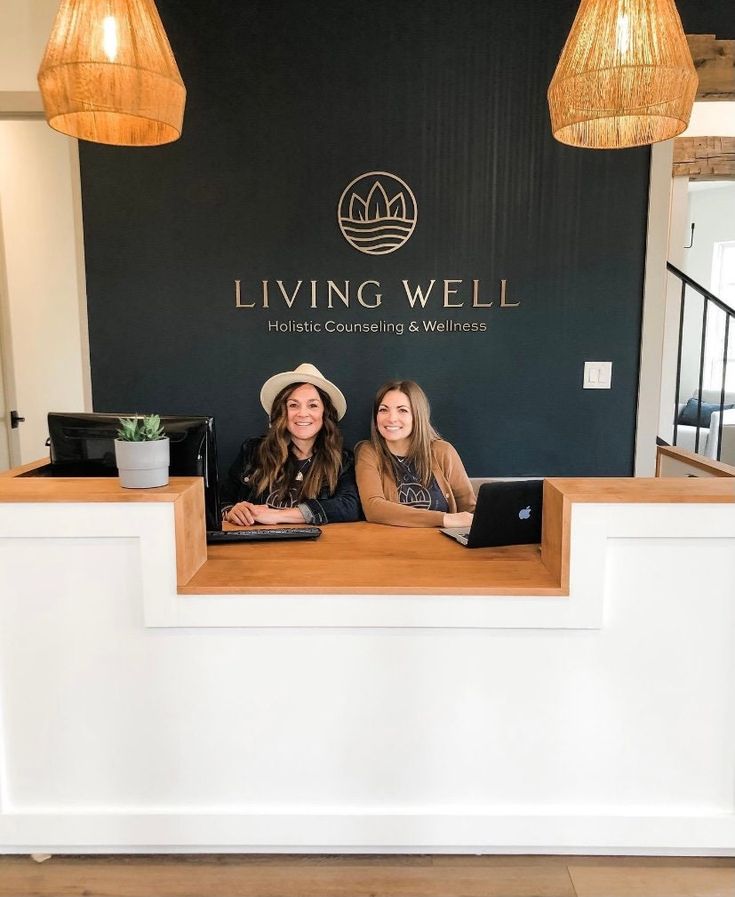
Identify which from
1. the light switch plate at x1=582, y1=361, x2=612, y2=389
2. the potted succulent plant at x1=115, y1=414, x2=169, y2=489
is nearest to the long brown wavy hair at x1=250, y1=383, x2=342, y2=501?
the potted succulent plant at x1=115, y1=414, x2=169, y2=489

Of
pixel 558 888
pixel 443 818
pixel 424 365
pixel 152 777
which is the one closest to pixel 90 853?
pixel 152 777

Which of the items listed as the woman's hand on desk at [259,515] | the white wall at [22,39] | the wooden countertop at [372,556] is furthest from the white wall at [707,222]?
the wooden countertop at [372,556]

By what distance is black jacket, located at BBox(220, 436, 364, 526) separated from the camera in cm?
239

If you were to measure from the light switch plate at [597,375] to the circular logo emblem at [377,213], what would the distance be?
3.52 feet

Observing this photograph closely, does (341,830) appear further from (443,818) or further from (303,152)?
(303,152)

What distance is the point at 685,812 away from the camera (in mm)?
1686

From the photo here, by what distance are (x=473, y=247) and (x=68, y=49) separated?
78.3 inches

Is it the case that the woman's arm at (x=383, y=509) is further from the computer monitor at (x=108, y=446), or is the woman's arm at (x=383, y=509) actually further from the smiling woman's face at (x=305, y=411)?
the computer monitor at (x=108, y=446)

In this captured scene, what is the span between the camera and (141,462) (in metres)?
1.62

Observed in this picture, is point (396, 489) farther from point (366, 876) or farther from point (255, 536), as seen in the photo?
point (366, 876)

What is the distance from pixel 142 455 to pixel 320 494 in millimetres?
1078

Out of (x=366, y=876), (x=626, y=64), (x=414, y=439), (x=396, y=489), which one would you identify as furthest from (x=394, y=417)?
(x=366, y=876)

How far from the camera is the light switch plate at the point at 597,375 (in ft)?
10.7

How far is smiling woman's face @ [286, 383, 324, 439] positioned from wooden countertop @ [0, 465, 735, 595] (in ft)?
2.69
